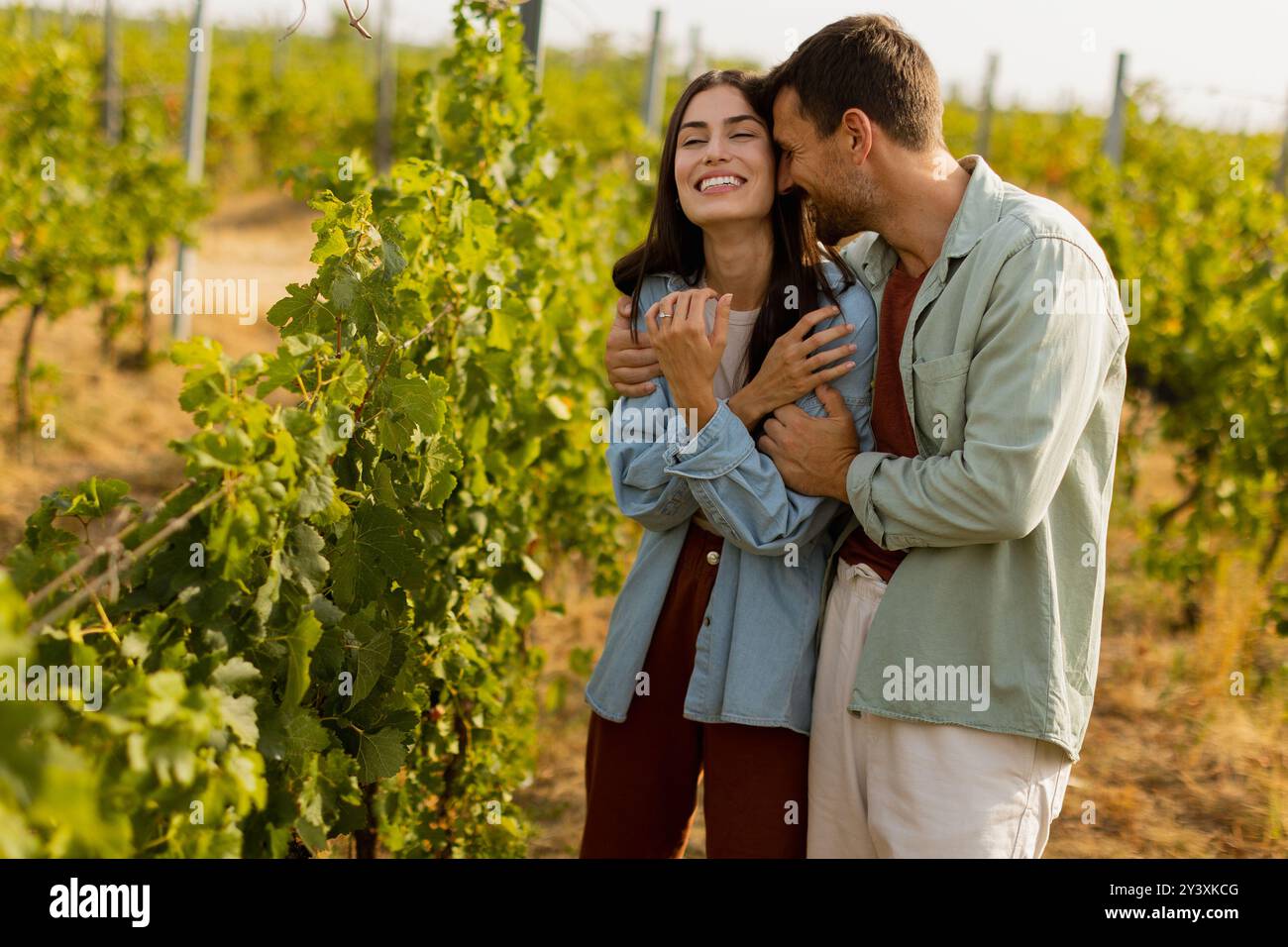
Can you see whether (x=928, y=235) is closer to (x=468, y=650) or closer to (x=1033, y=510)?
(x=1033, y=510)

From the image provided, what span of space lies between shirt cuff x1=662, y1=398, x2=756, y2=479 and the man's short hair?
0.54 meters

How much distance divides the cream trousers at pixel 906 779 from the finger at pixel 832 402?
0.28m

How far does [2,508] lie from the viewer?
613cm

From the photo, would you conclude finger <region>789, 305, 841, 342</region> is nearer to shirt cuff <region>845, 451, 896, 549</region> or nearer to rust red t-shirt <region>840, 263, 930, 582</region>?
rust red t-shirt <region>840, 263, 930, 582</region>

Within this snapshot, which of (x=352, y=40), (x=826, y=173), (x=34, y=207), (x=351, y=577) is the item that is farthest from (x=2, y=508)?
(x=352, y=40)

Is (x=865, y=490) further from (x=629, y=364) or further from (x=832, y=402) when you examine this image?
(x=629, y=364)

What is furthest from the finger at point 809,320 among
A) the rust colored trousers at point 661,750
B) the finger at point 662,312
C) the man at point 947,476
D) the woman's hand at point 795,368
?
the rust colored trousers at point 661,750

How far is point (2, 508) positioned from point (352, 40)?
72.6ft

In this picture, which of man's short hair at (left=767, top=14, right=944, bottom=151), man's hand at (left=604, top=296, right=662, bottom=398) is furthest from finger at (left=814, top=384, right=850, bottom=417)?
man's short hair at (left=767, top=14, right=944, bottom=151)

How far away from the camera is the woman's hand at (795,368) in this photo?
2.18 meters

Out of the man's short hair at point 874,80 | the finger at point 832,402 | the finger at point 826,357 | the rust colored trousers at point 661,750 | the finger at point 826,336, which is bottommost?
the rust colored trousers at point 661,750

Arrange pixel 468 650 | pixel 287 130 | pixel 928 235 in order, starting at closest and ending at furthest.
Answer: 1. pixel 928 235
2. pixel 468 650
3. pixel 287 130

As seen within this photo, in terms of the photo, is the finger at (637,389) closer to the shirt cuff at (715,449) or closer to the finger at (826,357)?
the shirt cuff at (715,449)

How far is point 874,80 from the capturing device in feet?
6.81
